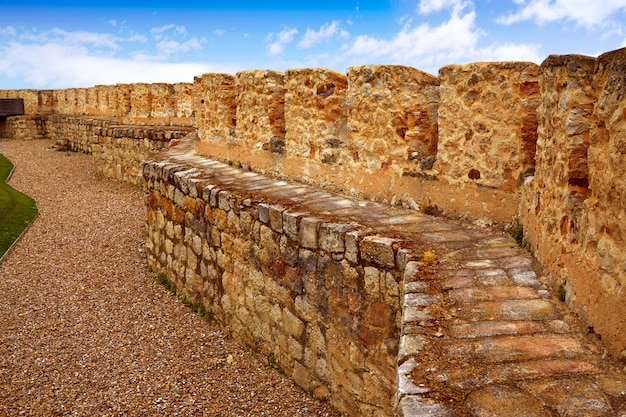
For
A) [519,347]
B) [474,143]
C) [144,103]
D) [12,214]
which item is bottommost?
[12,214]

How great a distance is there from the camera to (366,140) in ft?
17.6

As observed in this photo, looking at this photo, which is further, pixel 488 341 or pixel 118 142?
pixel 118 142

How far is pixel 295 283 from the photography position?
191 inches

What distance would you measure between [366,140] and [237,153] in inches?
114

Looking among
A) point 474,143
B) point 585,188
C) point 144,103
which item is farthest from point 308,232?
point 144,103

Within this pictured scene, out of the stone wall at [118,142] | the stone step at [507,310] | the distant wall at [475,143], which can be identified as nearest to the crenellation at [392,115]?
the distant wall at [475,143]

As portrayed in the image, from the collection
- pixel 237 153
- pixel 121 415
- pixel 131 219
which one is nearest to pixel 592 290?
pixel 121 415

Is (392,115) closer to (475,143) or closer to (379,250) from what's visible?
(475,143)

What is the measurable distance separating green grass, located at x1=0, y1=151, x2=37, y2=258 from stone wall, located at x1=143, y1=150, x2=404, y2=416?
4379 millimetres

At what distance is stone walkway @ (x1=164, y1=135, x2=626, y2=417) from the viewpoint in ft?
6.99

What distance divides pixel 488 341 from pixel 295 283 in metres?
2.47

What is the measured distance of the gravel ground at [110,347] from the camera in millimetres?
4957

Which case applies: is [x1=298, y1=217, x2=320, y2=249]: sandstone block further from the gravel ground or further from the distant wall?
the gravel ground

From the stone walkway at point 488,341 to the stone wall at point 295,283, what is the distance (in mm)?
341
